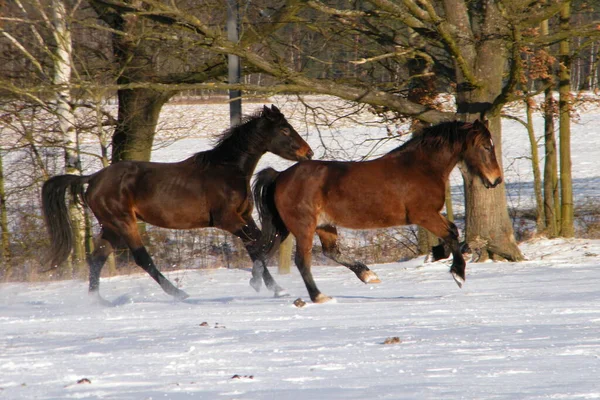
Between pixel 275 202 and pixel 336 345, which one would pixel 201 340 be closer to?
pixel 336 345

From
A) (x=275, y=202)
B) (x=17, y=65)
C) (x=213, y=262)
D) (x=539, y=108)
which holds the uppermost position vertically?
(x=17, y=65)

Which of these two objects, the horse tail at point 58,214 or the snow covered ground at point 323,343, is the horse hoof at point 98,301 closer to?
the snow covered ground at point 323,343

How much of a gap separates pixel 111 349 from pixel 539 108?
27.4 feet

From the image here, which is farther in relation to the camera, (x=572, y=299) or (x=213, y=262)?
(x=213, y=262)

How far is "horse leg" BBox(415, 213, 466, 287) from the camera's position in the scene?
7.58 metres

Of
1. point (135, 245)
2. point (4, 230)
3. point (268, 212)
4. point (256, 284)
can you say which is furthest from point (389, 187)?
point (4, 230)

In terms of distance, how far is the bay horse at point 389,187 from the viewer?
7695 mm

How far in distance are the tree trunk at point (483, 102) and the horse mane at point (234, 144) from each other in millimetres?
3198

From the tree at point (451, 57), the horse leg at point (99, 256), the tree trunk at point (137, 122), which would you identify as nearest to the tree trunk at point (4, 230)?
the tree trunk at point (137, 122)

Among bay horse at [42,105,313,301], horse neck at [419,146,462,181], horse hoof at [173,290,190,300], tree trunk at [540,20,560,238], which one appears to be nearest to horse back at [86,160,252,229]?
bay horse at [42,105,313,301]

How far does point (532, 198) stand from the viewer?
1836 cm

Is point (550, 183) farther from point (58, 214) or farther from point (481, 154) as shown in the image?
point (58, 214)

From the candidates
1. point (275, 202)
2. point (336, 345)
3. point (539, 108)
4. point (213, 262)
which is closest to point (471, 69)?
point (539, 108)

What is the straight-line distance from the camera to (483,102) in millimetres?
10734
